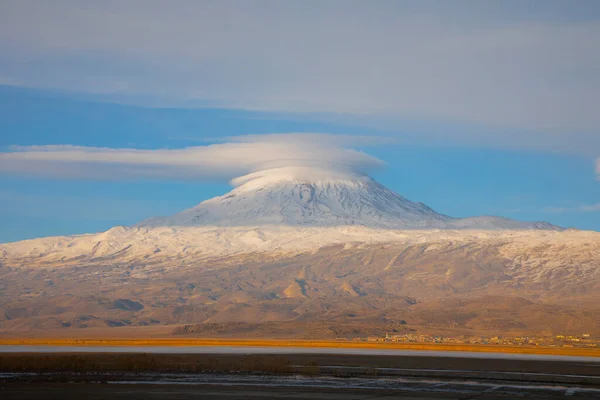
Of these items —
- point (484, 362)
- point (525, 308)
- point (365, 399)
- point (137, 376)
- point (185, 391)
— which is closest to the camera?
point (365, 399)

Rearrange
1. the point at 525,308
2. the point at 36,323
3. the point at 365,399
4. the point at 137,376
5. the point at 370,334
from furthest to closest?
1. the point at 36,323
2. the point at 525,308
3. the point at 370,334
4. the point at 137,376
5. the point at 365,399

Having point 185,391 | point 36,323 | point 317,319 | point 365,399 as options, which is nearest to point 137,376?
point 185,391

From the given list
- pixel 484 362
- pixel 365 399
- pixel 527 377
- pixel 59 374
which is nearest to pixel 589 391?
pixel 527 377

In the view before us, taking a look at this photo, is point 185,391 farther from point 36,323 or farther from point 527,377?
point 36,323

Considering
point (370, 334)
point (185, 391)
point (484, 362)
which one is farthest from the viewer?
point (370, 334)

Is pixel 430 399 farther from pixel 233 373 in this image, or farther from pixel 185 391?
pixel 233 373

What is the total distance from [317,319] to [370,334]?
4034 centimetres

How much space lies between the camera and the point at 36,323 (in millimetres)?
190875

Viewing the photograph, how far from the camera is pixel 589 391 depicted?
117ft

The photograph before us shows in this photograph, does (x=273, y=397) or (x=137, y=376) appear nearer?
(x=273, y=397)

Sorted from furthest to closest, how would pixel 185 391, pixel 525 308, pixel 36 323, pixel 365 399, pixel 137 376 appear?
pixel 36 323, pixel 525 308, pixel 137 376, pixel 185 391, pixel 365 399

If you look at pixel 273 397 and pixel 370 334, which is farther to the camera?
pixel 370 334

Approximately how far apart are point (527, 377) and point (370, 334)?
94.9 metres

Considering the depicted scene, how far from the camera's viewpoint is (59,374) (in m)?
43.2
